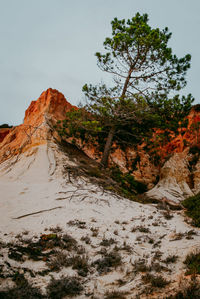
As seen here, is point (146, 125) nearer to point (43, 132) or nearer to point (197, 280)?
point (43, 132)

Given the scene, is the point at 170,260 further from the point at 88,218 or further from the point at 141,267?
the point at 88,218

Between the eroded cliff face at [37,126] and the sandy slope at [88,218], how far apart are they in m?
2.11

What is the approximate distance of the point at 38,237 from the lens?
415cm

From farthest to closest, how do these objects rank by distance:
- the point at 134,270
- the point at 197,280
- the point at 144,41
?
the point at 144,41 → the point at 134,270 → the point at 197,280

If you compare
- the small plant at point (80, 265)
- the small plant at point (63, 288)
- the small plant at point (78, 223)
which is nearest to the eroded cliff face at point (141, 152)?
the small plant at point (78, 223)

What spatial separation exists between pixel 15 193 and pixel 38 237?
3535 mm

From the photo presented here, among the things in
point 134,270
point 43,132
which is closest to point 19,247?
point 134,270

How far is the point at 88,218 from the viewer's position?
221 inches

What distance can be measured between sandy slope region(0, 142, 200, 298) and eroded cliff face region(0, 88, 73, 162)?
211 centimetres

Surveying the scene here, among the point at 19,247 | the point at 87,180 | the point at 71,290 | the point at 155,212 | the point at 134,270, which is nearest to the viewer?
the point at 71,290

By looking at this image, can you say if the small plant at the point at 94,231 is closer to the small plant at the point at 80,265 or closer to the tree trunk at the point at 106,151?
the small plant at the point at 80,265

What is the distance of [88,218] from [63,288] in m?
3.03

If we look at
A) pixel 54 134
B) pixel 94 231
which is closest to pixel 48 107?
pixel 54 134

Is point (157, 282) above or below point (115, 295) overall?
above
